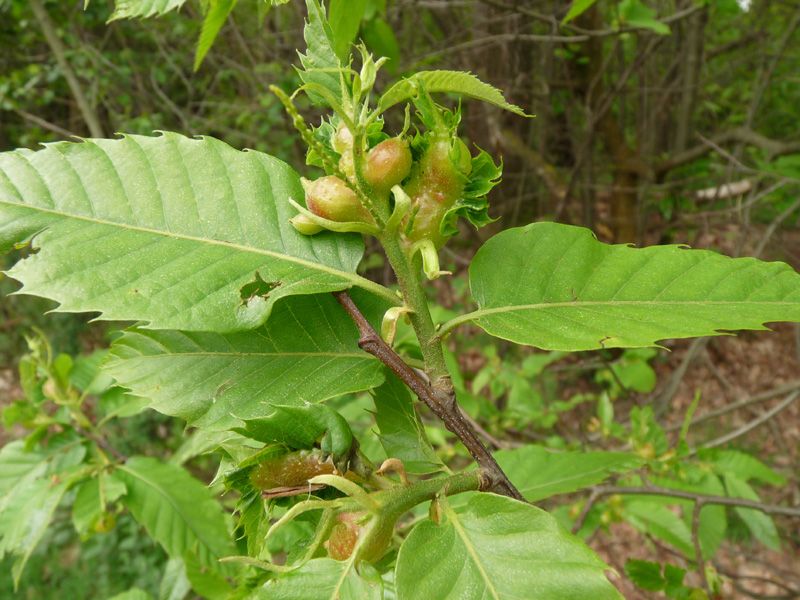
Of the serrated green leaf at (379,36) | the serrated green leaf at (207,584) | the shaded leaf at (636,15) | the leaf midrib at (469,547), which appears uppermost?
the shaded leaf at (636,15)

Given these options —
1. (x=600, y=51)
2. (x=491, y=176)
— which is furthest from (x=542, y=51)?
(x=491, y=176)

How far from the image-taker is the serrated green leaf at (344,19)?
1131mm

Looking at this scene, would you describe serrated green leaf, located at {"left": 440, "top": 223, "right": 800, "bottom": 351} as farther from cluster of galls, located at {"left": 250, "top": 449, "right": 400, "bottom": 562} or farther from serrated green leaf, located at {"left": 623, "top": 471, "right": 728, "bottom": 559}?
serrated green leaf, located at {"left": 623, "top": 471, "right": 728, "bottom": 559}

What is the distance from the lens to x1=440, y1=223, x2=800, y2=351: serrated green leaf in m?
0.72

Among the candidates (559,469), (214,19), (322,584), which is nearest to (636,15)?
(214,19)

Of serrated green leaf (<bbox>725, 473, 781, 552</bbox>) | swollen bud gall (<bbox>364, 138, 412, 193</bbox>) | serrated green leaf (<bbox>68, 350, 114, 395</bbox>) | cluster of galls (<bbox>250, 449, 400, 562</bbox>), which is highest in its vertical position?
swollen bud gall (<bbox>364, 138, 412, 193</bbox>)

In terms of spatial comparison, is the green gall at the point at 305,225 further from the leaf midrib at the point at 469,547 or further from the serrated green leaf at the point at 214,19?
the serrated green leaf at the point at 214,19

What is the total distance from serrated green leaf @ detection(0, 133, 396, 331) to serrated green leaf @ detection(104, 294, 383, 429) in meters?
0.09

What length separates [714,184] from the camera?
5.58m

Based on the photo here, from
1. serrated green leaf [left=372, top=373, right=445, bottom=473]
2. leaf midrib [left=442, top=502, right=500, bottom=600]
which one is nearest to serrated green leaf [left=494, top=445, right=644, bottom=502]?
serrated green leaf [left=372, top=373, right=445, bottom=473]

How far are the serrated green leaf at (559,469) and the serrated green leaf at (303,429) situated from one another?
0.68 metres

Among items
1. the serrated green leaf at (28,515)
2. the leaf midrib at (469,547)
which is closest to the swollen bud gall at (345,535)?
the leaf midrib at (469,547)

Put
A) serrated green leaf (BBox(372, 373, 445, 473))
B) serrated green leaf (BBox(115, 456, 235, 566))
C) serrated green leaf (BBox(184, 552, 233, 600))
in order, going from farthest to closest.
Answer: serrated green leaf (BBox(115, 456, 235, 566))
serrated green leaf (BBox(184, 552, 233, 600))
serrated green leaf (BBox(372, 373, 445, 473))

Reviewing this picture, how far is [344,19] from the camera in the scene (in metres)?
1.17
